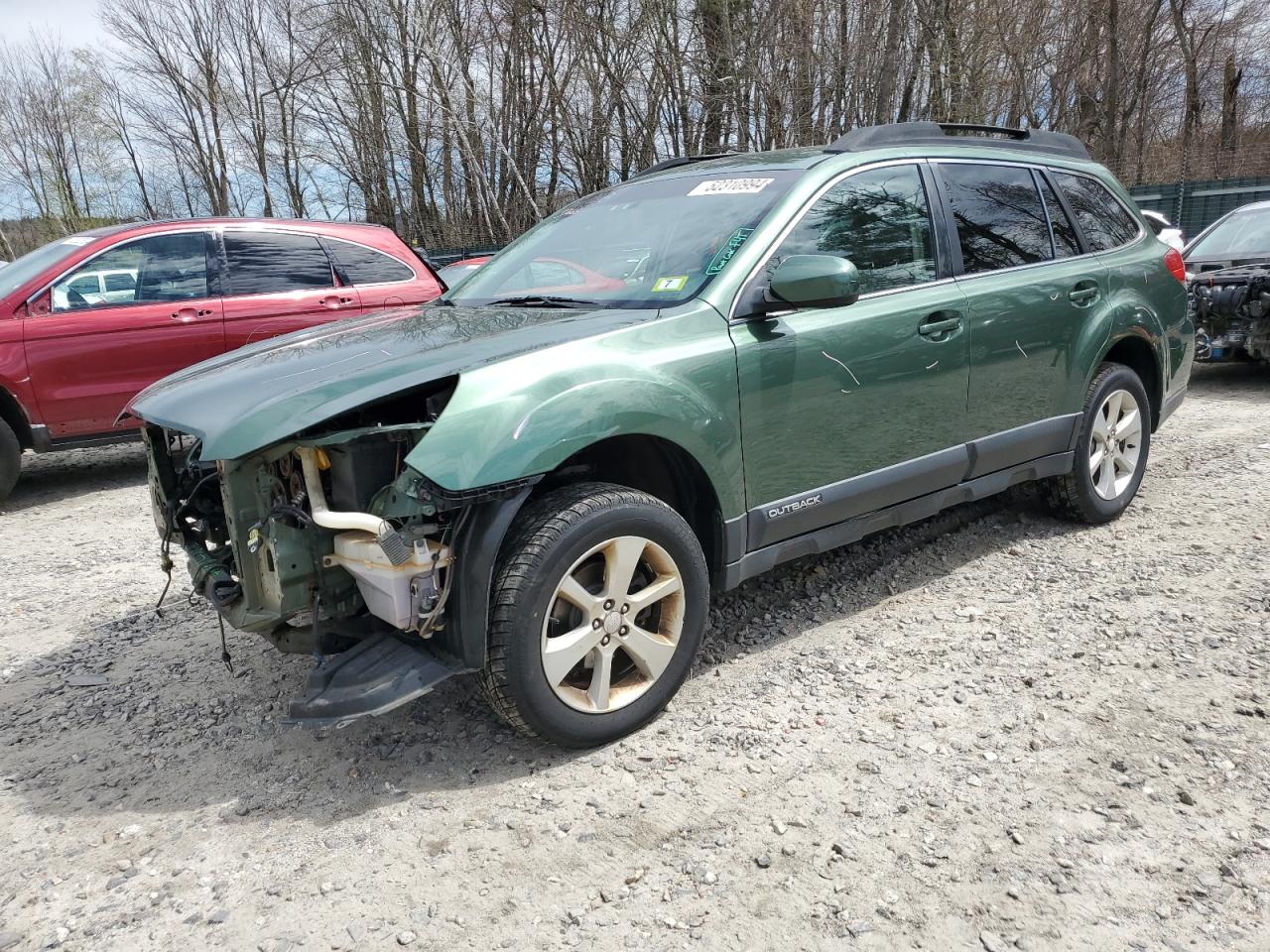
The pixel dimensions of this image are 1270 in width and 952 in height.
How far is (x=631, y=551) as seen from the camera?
9.32ft

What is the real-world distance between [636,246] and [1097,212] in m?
2.62

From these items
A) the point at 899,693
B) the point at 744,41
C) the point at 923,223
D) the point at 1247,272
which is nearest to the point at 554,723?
the point at 899,693

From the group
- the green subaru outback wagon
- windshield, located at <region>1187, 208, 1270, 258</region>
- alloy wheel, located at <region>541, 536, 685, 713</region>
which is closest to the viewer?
the green subaru outback wagon

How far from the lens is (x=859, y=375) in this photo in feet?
11.2

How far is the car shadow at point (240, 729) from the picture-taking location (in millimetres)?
2818

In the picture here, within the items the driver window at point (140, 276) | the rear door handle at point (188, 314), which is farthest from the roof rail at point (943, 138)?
the driver window at point (140, 276)

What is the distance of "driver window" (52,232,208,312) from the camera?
20.7 ft

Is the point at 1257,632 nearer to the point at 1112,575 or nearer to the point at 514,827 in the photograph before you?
the point at 1112,575

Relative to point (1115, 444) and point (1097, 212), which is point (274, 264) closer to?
point (1097, 212)

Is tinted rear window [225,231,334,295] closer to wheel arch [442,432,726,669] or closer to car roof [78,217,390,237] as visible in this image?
car roof [78,217,390,237]

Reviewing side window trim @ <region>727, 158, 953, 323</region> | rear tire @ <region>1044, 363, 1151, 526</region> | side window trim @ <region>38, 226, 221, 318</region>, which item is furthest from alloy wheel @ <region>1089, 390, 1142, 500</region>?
side window trim @ <region>38, 226, 221, 318</region>

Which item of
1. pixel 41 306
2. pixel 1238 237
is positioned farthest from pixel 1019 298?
pixel 1238 237

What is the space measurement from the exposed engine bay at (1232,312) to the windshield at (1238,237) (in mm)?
762

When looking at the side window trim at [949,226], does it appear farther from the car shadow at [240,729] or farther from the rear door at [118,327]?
the rear door at [118,327]
